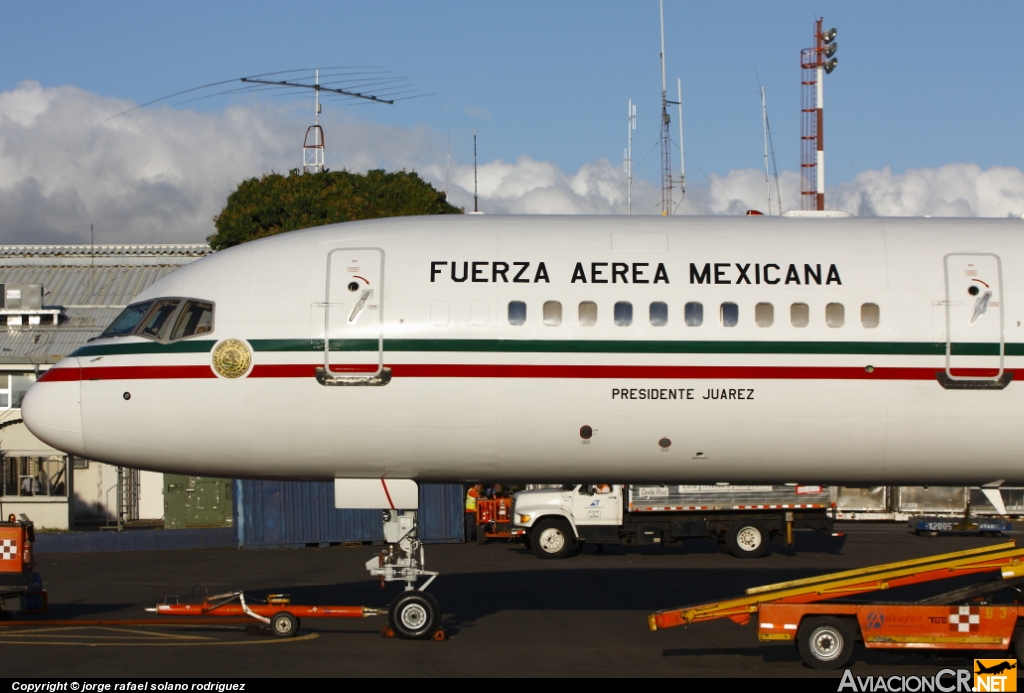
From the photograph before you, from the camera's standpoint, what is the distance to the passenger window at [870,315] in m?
14.2

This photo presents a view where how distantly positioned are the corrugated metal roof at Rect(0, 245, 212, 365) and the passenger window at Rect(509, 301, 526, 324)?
35.0m

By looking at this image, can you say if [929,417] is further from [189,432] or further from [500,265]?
[189,432]

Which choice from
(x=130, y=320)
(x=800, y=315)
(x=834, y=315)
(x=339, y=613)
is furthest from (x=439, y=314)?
(x=834, y=315)

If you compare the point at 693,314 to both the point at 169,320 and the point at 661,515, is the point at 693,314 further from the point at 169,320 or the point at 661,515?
the point at 661,515

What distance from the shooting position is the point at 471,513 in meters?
36.8

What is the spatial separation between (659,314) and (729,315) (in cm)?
91

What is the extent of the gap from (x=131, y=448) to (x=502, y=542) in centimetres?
2169

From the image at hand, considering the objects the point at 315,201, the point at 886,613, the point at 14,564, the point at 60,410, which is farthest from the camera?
the point at 315,201

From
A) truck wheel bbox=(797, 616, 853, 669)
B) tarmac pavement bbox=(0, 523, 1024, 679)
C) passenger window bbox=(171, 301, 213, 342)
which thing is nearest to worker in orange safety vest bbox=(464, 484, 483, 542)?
tarmac pavement bbox=(0, 523, 1024, 679)

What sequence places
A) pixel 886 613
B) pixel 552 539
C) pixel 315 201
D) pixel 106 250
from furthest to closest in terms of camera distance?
pixel 106 250 < pixel 315 201 < pixel 552 539 < pixel 886 613

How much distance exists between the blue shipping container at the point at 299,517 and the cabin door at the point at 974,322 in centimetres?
2157

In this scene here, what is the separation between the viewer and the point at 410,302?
47.2 feet

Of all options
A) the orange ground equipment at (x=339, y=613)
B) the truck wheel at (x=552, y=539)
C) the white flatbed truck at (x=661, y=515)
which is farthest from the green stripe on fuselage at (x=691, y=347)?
the truck wheel at (x=552, y=539)

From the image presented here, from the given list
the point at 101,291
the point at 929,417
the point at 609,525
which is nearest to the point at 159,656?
the point at 929,417
